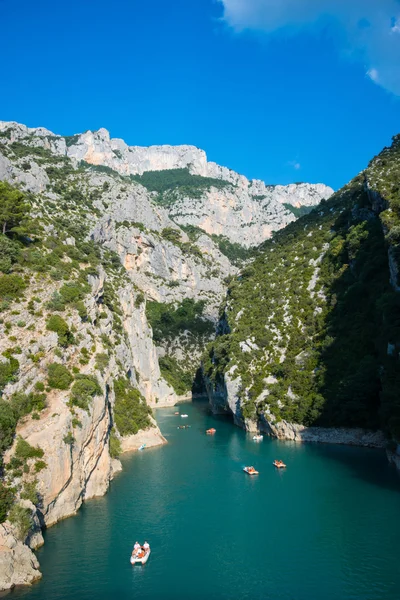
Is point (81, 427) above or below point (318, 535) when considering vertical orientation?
above

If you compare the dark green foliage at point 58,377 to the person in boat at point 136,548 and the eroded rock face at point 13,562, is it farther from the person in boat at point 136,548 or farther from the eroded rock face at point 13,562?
the person in boat at point 136,548

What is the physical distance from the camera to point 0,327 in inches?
1398

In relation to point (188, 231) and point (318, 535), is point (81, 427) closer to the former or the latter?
point (318, 535)

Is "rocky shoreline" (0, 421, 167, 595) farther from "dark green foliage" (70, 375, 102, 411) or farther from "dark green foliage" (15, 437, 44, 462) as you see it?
"dark green foliage" (70, 375, 102, 411)

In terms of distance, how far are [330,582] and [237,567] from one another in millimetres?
5466

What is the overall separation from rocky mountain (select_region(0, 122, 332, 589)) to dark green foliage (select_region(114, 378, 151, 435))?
195 mm

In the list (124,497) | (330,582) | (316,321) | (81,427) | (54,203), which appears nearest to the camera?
(330,582)

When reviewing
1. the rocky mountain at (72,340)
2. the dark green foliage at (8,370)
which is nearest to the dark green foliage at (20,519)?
the rocky mountain at (72,340)

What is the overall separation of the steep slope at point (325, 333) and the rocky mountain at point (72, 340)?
1787cm

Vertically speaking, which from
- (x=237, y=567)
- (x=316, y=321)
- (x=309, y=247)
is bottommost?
(x=237, y=567)

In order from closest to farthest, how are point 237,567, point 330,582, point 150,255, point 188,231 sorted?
1. point 330,582
2. point 237,567
3. point 150,255
4. point 188,231

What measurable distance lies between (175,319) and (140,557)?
106 metres

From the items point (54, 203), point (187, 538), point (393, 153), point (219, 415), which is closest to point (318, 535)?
point (187, 538)

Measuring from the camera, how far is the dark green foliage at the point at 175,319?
131 meters
